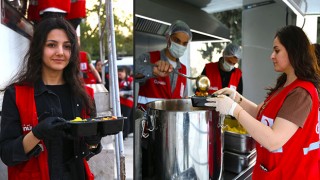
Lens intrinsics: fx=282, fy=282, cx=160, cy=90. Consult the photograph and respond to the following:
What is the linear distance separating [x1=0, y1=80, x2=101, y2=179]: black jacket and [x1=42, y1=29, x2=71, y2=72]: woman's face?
68mm

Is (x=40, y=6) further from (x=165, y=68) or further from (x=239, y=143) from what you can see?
(x=239, y=143)

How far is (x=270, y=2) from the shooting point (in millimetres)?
2617

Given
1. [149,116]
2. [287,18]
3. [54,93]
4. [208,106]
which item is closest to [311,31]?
[287,18]

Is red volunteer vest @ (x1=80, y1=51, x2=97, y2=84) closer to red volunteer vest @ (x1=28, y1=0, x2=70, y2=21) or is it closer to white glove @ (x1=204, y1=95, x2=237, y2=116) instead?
red volunteer vest @ (x1=28, y1=0, x2=70, y2=21)

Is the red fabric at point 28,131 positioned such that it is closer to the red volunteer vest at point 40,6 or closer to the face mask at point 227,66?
the red volunteer vest at point 40,6

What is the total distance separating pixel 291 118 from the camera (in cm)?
106

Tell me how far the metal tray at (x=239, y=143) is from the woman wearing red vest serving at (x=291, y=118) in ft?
1.45

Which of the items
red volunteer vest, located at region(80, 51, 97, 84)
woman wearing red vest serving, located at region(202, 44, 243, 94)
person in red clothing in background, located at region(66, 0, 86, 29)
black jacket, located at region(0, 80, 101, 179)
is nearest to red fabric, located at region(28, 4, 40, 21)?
person in red clothing in background, located at region(66, 0, 86, 29)

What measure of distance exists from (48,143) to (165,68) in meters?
0.91

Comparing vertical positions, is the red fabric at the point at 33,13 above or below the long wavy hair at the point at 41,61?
above

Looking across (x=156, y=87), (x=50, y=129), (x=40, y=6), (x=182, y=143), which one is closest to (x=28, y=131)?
(x=50, y=129)

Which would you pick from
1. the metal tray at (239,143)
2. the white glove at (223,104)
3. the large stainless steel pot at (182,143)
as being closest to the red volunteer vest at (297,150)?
the white glove at (223,104)

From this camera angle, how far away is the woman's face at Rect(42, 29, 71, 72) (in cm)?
94

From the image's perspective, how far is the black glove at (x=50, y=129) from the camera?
2.49 feet
